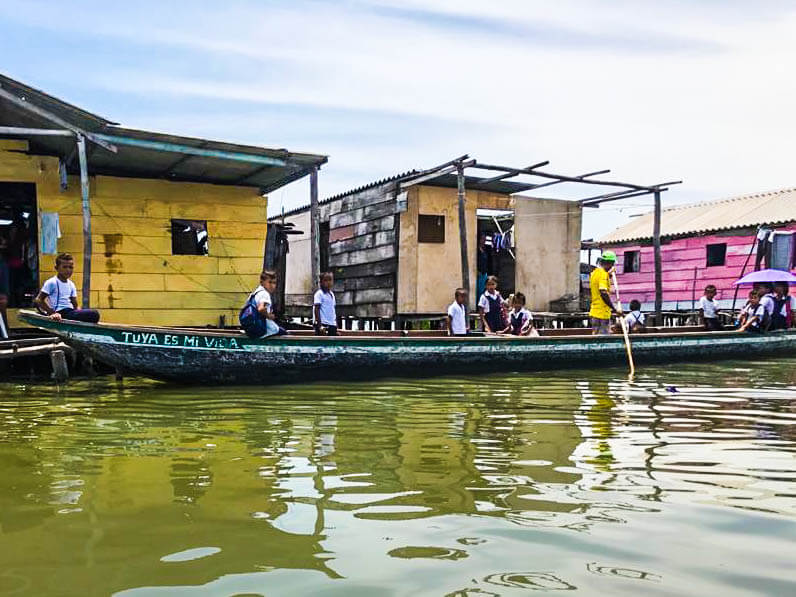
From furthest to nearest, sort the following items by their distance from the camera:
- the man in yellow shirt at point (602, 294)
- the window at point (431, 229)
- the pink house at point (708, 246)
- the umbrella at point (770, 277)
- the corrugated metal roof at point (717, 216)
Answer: the corrugated metal roof at point (717, 216)
the pink house at point (708, 246)
the window at point (431, 229)
the umbrella at point (770, 277)
the man in yellow shirt at point (602, 294)

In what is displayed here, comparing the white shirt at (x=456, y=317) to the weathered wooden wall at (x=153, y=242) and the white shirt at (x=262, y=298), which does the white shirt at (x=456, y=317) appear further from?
the weathered wooden wall at (x=153, y=242)

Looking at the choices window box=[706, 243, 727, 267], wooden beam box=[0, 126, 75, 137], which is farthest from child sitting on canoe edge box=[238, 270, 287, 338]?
window box=[706, 243, 727, 267]

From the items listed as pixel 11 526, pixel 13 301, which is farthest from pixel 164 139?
pixel 11 526

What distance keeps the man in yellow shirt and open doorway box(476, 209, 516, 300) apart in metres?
5.28

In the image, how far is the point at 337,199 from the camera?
742 inches

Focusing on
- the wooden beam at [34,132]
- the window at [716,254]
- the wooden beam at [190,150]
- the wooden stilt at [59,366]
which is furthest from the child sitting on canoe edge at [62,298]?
the window at [716,254]

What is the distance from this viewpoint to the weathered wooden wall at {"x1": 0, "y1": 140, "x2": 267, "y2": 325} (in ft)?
39.8

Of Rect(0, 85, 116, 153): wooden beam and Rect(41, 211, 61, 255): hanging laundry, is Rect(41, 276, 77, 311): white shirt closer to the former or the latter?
Rect(0, 85, 116, 153): wooden beam

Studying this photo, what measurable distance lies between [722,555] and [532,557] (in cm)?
82

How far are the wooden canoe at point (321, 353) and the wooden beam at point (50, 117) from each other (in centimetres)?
325

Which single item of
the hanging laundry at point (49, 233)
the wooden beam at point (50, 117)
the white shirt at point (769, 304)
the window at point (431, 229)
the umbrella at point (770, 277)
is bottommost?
the white shirt at point (769, 304)

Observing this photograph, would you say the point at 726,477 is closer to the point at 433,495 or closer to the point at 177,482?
the point at 433,495

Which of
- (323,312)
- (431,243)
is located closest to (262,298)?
(323,312)

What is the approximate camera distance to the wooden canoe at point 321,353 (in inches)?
346
